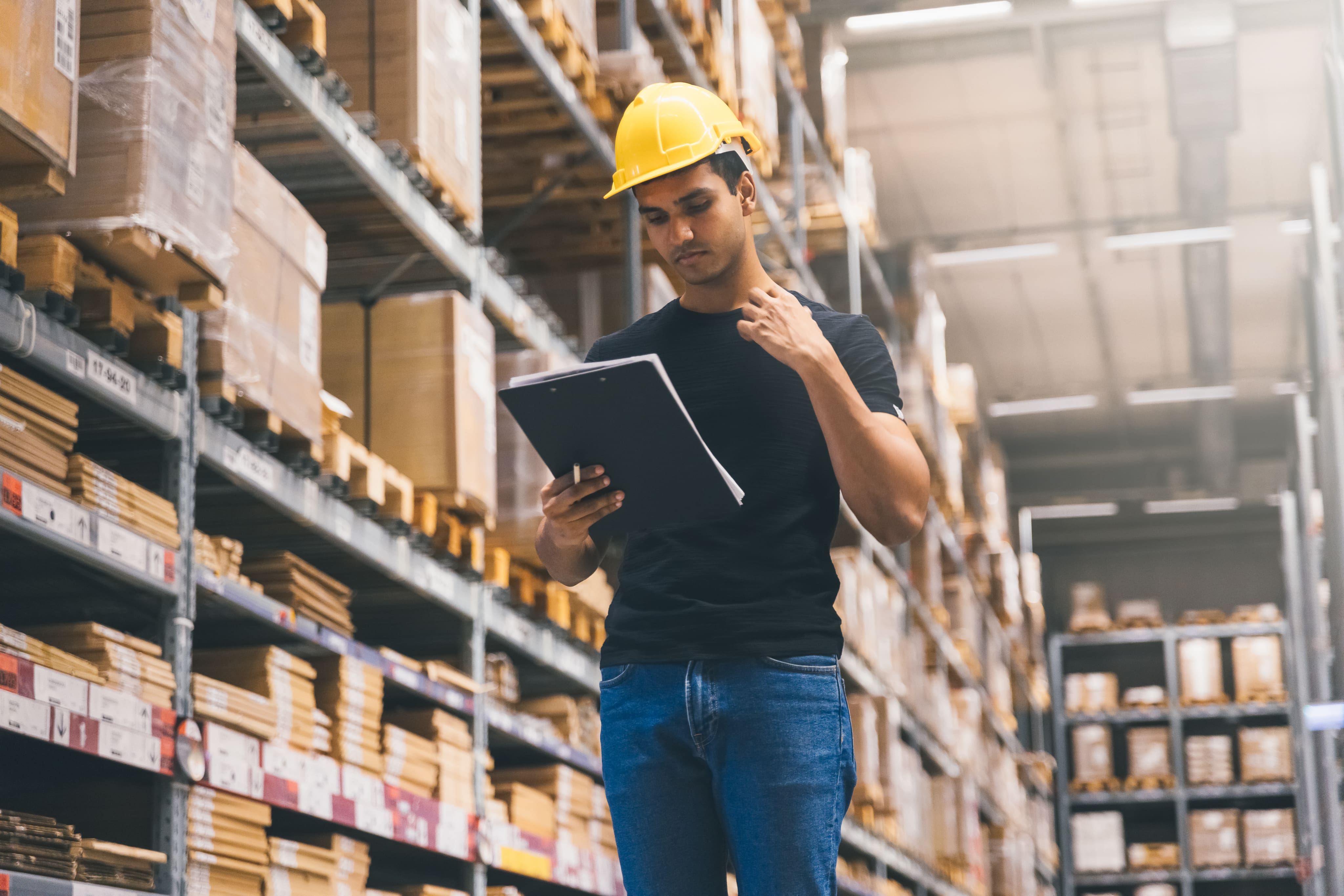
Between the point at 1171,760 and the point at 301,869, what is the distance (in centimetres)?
1747

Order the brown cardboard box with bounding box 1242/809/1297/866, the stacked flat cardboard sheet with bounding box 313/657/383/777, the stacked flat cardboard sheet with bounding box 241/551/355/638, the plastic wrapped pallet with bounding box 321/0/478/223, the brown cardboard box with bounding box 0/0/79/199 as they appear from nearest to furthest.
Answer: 1. the brown cardboard box with bounding box 0/0/79/199
2. the stacked flat cardboard sheet with bounding box 241/551/355/638
3. the stacked flat cardboard sheet with bounding box 313/657/383/777
4. the plastic wrapped pallet with bounding box 321/0/478/223
5. the brown cardboard box with bounding box 1242/809/1297/866

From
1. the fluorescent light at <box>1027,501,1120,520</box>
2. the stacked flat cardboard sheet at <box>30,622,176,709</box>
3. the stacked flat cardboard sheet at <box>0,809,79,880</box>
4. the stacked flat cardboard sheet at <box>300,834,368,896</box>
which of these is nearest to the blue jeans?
the stacked flat cardboard sheet at <box>0,809,79,880</box>

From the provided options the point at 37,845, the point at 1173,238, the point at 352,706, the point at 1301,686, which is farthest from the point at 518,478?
the point at 1173,238

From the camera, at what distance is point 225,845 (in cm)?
398

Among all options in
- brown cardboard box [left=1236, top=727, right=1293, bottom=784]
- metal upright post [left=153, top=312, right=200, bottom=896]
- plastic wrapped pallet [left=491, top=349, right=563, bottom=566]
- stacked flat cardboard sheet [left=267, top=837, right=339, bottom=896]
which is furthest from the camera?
brown cardboard box [left=1236, top=727, right=1293, bottom=784]

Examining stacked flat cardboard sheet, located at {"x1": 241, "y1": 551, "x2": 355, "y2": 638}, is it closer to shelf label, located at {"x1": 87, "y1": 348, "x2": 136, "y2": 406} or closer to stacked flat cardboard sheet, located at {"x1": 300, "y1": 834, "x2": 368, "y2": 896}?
stacked flat cardboard sheet, located at {"x1": 300, "y1": 834, "x2": 368, "y2": 896}

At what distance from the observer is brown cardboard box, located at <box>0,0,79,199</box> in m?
3.00

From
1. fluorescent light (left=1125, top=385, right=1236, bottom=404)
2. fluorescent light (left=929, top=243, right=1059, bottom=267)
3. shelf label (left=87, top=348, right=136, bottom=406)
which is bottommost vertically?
shelf label (left=87, top=348, right=136, bottom=406)

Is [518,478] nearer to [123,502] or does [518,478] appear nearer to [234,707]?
[234,707]

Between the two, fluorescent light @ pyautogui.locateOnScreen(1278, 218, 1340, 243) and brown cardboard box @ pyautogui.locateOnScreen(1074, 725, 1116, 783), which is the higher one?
fluorescent light @ pyautogui.locateOnScreen(1278, 218, 1340, 243)

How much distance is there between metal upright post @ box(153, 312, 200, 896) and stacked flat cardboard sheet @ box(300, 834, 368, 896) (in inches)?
38.5

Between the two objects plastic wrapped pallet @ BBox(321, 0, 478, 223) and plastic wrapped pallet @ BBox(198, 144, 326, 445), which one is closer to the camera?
plastic wrapped pallet @ BBox(198, 144, 326, 445)

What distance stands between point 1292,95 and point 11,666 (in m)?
12.7

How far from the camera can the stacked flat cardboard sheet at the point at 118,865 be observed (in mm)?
3336
